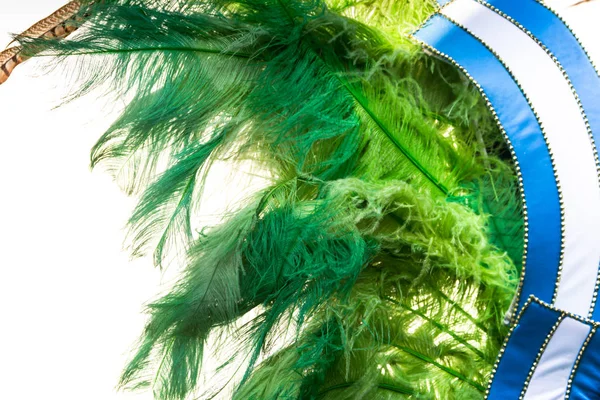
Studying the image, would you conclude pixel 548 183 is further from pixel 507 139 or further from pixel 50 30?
pixel 50 30

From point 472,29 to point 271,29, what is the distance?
18 cm

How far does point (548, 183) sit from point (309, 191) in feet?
0.69

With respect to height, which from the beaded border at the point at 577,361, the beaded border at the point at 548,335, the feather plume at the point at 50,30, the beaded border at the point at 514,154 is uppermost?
the feather plume at the point at 50,30

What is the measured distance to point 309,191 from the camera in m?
0.69

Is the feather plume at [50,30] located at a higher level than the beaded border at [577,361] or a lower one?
higher

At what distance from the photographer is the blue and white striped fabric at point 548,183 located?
2.09ft

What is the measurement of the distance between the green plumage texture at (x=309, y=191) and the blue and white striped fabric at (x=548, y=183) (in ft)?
0.07

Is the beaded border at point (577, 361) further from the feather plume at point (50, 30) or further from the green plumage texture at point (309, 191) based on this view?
the feather plume at point (50, 30)

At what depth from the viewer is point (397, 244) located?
667mm

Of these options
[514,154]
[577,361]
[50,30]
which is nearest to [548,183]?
[514,154]

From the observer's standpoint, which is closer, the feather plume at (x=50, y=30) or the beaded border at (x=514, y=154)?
the beaded border at (x=514, y=154)

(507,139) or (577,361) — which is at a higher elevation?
(507,139)

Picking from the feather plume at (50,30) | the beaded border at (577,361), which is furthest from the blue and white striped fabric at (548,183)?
the feather plume at (50,30)

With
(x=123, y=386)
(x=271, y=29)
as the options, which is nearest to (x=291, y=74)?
(x=271, y=29)
